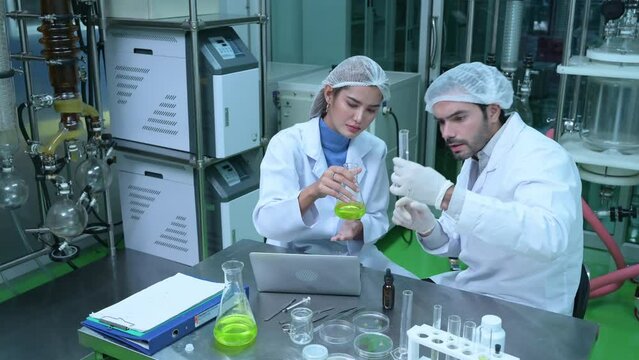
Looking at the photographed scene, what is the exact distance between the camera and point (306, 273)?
1.48 metres

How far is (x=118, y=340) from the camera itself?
1.30 meters

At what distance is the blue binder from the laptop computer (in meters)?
0.16

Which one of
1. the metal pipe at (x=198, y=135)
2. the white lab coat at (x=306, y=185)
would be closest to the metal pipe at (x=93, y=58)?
the metal pipe at (x=198, y=135)

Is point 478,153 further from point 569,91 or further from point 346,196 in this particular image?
point 569,91

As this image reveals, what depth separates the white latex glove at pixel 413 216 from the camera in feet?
5.45

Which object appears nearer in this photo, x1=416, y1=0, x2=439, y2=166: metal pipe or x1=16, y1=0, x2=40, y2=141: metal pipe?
x1=16, y1=0, x2=40, y2=141: metal pipe

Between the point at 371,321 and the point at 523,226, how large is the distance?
0.45 metres

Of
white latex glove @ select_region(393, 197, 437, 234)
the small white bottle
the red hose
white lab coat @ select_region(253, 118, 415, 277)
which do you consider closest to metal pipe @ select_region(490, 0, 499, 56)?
the red hose

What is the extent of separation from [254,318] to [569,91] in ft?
8.77

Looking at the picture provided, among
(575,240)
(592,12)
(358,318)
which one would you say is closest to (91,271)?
(358,318)

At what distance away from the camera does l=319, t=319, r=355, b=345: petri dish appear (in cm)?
130

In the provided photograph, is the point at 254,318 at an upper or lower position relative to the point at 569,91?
lower

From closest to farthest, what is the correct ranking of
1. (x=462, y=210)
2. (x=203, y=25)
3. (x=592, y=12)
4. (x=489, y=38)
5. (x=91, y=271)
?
1. (x=462, y=210)
2. (x=203, y=25)
3. (x=91, y=271)
4. (x=592, y=12)
5. (x=489, y=38)

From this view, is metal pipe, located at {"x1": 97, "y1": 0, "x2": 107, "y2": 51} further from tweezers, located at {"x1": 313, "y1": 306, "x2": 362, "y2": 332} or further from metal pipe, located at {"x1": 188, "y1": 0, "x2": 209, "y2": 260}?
tweezers, located at {"x1": 313, "y1": 306, "x2": 362, "y2": 332}
